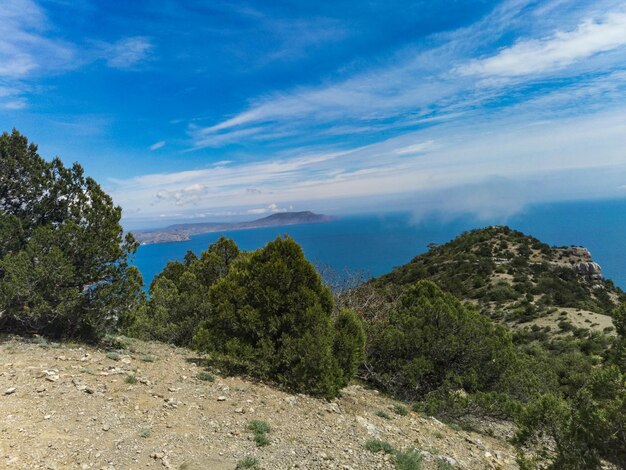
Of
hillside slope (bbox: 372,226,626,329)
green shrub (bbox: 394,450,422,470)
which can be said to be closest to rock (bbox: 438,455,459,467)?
green shrub (bbox: 394,450,422,470)

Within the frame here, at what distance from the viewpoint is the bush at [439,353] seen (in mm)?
12844

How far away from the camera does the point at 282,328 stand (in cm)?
992

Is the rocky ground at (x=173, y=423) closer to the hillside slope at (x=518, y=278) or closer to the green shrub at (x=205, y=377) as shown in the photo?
the green shrub at (x=205, y=377)

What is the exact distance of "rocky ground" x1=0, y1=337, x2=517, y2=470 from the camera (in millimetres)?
5297

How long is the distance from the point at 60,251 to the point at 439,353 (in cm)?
1283

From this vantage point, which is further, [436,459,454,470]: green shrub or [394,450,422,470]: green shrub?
[436,459,454,470]: green shrub

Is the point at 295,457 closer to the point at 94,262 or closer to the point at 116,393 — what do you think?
the point at 116,393

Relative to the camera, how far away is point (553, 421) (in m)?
5.68

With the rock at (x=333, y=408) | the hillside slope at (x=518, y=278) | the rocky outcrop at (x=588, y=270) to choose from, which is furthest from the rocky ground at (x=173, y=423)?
the rocky outcrop at (x=588, y=270)

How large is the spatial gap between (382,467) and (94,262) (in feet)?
31.1

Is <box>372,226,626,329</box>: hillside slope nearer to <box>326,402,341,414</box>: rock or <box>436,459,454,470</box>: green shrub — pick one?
<box>326,402,341,414</box>: rock

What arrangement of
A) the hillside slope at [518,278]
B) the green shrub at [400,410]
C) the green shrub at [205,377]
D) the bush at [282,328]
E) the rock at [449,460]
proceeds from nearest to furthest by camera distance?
the rock at [449,460] < the green shrub at [205,377] < the bush at [282,328] < the green shrub at [400,410] < the hillside slope at [518,278]

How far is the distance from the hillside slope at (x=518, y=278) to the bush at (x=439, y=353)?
26.6 metres

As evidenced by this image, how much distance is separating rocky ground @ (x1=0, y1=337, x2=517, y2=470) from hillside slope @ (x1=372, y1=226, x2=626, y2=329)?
32591 millimetres
